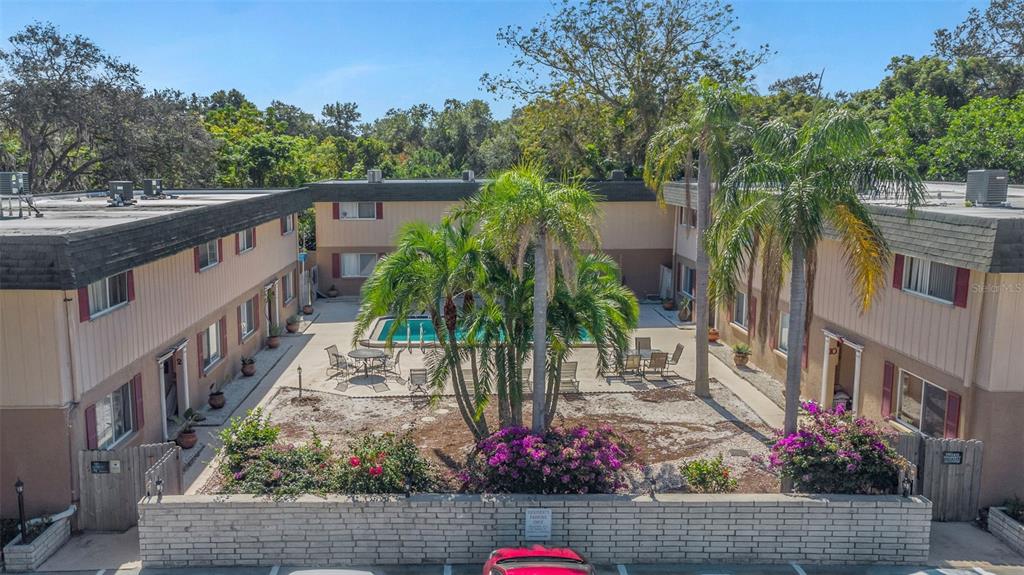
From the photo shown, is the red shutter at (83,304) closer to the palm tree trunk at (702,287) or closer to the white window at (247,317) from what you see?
the white window at (247,317)

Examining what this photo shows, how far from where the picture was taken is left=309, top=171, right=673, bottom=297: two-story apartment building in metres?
34.8

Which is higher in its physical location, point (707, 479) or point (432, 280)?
point (432, 280)

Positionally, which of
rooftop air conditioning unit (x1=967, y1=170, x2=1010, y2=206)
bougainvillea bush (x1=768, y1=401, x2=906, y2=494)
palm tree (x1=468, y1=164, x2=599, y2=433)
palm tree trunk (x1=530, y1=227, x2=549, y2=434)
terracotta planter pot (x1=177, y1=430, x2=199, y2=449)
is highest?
rooftop air conditioning unit (x1=967, y1=170, x2=1010, y2=206)

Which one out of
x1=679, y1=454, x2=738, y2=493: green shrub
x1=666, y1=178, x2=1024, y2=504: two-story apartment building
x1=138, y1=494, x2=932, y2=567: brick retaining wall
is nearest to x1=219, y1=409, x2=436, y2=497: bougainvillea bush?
x1=138, y1=494, x2=932, y2=567: brick retaining wall

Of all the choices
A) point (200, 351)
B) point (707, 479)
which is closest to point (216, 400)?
point (200, 351)

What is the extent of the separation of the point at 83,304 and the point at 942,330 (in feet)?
51.2

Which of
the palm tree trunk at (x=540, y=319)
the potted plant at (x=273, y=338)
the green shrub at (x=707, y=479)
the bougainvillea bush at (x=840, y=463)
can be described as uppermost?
the palm tree trunk at (x=540, y=319)

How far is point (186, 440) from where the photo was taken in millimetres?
16891

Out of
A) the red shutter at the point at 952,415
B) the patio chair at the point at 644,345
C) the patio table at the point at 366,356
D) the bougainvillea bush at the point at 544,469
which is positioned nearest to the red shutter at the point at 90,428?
the bougainvillea bush at the point at 544,469

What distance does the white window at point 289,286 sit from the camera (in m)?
30.1

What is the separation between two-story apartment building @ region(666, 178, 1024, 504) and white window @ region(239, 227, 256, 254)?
1592 cm

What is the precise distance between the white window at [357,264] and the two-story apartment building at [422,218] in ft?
0.86

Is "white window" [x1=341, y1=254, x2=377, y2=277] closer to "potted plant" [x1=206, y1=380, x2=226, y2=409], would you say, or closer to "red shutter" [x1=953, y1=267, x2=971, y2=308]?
"potted plant" [x1=206, y1=380, x2=226, y2=409]

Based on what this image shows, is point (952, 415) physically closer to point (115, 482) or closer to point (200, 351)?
point (115, 482)
